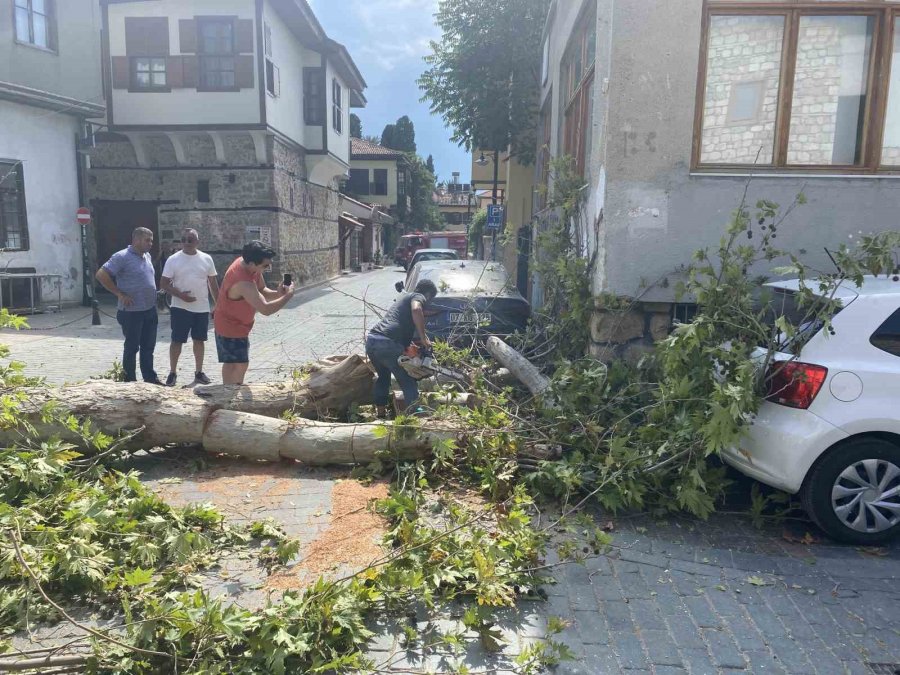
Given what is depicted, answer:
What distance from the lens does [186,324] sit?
7.84m

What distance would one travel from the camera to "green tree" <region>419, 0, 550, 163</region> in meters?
18.8

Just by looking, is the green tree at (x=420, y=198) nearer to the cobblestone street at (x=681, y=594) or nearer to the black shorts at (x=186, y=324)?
the black shorts at (x=186, y=324)

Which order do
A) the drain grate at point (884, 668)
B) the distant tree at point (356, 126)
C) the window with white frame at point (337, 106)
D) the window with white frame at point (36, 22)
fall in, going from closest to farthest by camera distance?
1. the drain grate at point (884, 668)
2. the window with white frame at point (36, 22)
3. the window with white frame at point (337, 106)
4. the distant tree at point (356, 126)

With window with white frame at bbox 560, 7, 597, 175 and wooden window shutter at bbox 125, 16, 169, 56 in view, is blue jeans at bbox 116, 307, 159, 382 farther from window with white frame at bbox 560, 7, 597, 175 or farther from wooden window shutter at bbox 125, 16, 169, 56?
wooden window shutter at bbox 125, 16, 169, 56

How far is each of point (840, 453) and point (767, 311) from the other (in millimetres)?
1066

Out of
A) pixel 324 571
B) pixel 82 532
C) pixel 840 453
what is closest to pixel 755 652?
pixel 840 453

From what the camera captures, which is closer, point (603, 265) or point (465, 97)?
point (603, 265)

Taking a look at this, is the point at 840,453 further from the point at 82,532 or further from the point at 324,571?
the point at 82,532

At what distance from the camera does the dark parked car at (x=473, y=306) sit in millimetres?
7746

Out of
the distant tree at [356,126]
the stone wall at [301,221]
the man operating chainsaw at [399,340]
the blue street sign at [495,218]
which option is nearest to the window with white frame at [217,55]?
the stone wall at [301,221]

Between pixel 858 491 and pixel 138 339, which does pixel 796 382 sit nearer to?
pixel 858 491

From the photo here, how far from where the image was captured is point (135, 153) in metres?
19.7

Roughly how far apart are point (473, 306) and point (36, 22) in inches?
634

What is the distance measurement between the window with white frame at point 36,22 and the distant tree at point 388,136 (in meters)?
59.9
